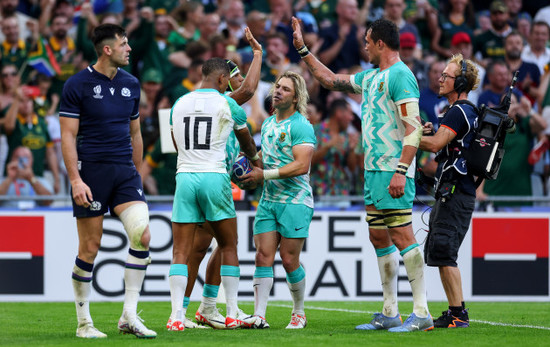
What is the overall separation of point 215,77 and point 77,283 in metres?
2.23

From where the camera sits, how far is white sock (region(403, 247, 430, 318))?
8156mm

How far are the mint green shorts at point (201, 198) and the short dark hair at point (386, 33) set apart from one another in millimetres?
1935

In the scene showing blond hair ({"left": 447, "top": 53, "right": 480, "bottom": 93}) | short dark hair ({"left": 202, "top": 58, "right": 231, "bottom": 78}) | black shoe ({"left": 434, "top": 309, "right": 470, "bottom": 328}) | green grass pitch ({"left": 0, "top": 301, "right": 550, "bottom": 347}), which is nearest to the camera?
green grass pitch ({"left": 0, "top": 301, "right": 550, "bottom": 347})

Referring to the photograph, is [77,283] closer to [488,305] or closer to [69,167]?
[69,167]

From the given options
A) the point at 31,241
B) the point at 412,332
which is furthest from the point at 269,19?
the point at 412,332

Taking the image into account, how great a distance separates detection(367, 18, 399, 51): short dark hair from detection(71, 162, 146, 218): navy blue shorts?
2.61 meters

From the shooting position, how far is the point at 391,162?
820 centimetres

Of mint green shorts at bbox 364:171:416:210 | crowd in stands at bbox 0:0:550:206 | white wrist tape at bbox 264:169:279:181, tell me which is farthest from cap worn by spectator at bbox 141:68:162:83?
mint green shorts at bbox 364:171:416:210

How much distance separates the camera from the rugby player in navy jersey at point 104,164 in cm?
764

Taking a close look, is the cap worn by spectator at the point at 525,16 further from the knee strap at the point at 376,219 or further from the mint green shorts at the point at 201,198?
the mint green shorts at the point at 201,198

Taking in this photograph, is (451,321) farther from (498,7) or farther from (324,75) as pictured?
(498,7)

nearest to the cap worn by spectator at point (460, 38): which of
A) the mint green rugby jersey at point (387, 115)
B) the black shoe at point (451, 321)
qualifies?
the mint green rugby jersey at point (387, 115)

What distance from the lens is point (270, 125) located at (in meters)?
8.79

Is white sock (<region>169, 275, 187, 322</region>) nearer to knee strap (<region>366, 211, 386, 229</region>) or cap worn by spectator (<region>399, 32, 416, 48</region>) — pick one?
knee strap (<region>366, 211, 386, 229</region>)
